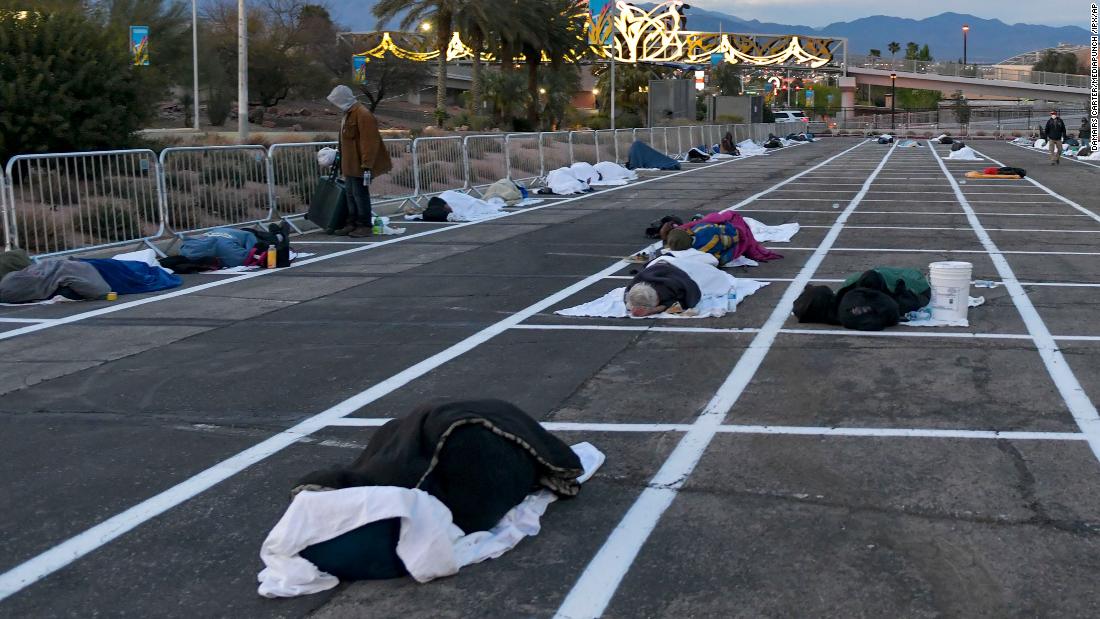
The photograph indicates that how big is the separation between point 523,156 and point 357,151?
10087 mm

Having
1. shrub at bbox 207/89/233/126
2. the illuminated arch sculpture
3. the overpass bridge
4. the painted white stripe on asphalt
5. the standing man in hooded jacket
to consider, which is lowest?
the painted white stripe on asphalt

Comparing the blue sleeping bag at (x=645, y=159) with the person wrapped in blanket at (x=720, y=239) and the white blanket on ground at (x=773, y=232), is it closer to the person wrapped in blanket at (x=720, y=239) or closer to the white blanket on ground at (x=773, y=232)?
the white blanket on ground at (x=773, y=232)

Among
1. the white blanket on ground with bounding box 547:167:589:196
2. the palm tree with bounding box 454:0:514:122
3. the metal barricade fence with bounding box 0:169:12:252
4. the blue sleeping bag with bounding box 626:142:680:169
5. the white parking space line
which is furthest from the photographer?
the palm tree with bounding box 454:0:514:122

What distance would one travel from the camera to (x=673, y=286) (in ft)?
34.6

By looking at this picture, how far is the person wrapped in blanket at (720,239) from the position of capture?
40.9ft

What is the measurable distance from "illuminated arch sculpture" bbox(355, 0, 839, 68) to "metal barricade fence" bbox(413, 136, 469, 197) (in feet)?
211

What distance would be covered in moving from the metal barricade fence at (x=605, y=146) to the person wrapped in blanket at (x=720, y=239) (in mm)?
19377

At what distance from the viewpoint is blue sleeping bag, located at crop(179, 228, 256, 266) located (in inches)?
542

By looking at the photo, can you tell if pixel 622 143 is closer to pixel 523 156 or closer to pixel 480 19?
pixel 523 156

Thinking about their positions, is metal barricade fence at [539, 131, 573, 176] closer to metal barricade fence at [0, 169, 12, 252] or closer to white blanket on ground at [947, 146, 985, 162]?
metal barricade fence at [0, 169, 12, 252]

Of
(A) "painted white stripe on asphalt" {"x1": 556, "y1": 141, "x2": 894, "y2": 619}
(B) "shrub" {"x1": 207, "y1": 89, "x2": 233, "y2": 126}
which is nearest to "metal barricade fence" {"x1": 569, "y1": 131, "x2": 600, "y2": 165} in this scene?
(A) "painted white stripe on asphalt" {"x1": 556, "y1": 141, "x2": 894, "y2": 619}

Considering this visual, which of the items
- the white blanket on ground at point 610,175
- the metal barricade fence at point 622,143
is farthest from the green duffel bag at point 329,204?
the metal barricade fence at point 622,143

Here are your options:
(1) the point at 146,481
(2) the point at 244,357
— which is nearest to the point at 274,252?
(2) the point at 244,357

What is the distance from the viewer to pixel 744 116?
6912cm
